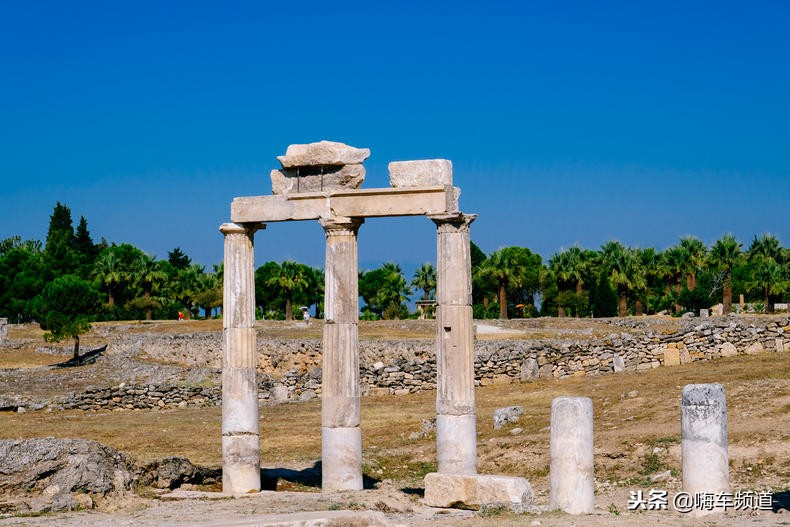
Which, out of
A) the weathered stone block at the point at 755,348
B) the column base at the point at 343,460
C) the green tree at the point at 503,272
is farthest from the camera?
the green tree at the point at 503,272

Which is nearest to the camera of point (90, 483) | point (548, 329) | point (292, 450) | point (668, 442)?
point (90, 483)

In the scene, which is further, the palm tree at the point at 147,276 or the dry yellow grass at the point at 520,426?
the palm tree at the point at 147,276

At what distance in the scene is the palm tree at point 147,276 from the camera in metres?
84.6

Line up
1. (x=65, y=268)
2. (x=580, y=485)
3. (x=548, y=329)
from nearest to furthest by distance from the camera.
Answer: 1. (x=580, y=485)
2. (x=548, y=329)
3. (x=65, y=268)

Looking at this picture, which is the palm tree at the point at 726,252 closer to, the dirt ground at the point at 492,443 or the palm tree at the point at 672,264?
the palm tree at the point at 672,264

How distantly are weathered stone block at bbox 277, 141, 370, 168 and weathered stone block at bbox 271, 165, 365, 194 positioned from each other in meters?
0.13

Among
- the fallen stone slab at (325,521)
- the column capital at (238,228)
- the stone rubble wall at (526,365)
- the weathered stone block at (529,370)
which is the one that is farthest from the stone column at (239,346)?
the weathered stone block at (529,370)

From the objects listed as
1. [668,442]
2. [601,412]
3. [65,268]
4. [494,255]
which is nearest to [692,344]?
[601,412]

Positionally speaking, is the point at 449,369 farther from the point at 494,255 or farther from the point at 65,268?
the point at 65,268

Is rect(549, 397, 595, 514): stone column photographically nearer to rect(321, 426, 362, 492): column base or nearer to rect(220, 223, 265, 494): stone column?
rect(321, 426, 362, 492): column base

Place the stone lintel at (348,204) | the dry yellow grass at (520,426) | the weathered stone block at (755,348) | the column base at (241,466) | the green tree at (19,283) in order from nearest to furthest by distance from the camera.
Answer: the stone lintel at (348,204) → the column base at (241,466) → the dry yellow grass at (520,426) → the weathered stone block at (755,348) → the green tree at (19,283)

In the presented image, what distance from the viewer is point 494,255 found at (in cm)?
8125

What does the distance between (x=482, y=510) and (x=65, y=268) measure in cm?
8037

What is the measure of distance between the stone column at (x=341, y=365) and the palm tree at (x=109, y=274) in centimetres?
6592
